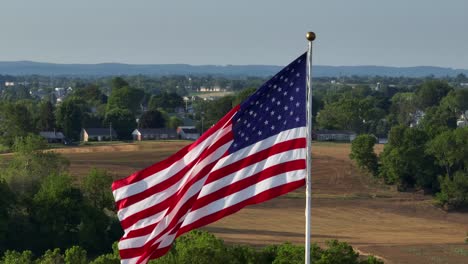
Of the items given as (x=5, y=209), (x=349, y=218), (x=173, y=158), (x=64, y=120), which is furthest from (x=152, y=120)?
(x=173, y=158)

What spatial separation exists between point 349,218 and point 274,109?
60.7 m

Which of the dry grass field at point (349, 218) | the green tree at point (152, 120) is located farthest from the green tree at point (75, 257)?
the green tree at point (152, 120)

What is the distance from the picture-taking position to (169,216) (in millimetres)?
14672

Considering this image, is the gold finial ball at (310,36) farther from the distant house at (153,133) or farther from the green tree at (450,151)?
the distant house at (153,133)

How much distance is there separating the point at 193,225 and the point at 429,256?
1674 inches

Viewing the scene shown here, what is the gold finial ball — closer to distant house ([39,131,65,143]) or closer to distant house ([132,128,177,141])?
distant house ([39,131,65,143])

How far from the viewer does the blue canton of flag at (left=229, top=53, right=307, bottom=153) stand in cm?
A: 1410

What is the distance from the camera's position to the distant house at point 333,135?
138 m

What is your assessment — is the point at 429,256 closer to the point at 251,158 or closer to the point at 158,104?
the point at 251,158

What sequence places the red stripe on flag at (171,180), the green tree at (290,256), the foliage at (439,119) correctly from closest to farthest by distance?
1. the red stripe on flag at (171,180)
2. the green tree at (290,256)
3. the foliage at (439,119)

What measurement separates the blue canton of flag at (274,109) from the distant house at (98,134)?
120 m

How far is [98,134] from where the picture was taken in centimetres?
13525

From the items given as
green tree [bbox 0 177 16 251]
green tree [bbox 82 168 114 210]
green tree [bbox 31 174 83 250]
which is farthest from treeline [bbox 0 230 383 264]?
green tree [bbox 82 168 114 210]

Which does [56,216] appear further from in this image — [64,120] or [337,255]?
[64,120]
